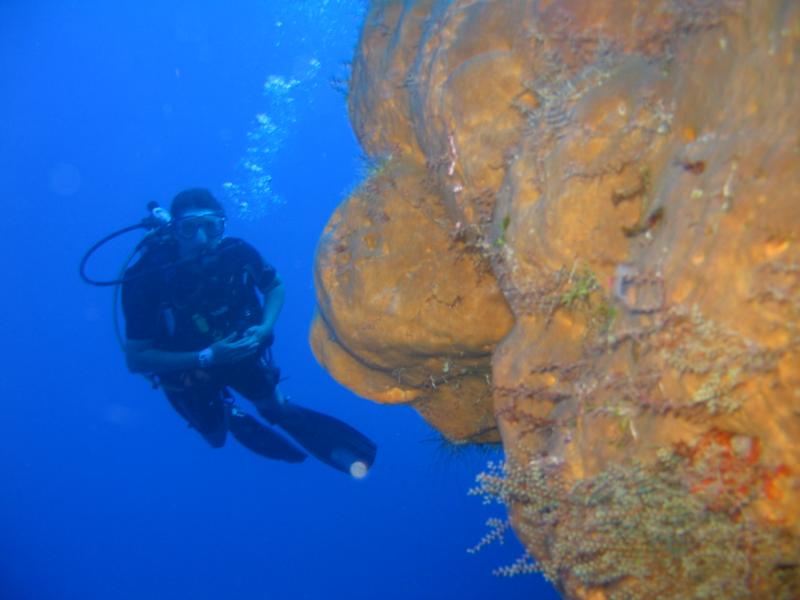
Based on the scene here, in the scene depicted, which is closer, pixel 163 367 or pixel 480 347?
pixel 480 347

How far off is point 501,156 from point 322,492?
53.3 m

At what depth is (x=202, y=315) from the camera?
6.81 metres

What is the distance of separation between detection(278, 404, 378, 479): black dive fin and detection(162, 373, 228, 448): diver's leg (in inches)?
38.9

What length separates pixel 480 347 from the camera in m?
4.18

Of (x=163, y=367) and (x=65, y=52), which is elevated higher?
(x=65, y=52)

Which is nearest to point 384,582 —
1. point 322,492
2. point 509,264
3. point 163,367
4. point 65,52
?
point 322,492

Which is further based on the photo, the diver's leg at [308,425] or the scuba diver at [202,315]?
the diver's leg at [308,425]

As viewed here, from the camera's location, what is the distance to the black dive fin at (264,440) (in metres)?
8.37

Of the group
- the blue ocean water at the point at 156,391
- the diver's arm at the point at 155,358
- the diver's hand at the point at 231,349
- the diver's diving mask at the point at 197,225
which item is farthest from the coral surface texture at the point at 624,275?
the blue ocean water at the point at 156,391

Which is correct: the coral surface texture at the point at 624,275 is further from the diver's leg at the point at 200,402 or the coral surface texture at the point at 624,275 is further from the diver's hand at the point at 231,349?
the diver's leg at the point at 200,402

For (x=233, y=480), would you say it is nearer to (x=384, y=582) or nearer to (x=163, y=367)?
(x=384, y=582)

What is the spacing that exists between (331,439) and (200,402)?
2071 mm

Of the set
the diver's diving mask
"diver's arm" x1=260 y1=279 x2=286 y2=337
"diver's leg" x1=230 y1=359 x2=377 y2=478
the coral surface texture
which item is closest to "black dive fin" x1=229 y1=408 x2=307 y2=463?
"diver's leg" x1=230 y1=359 x2=377 y2=478

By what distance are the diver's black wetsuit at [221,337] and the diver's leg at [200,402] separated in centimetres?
1
